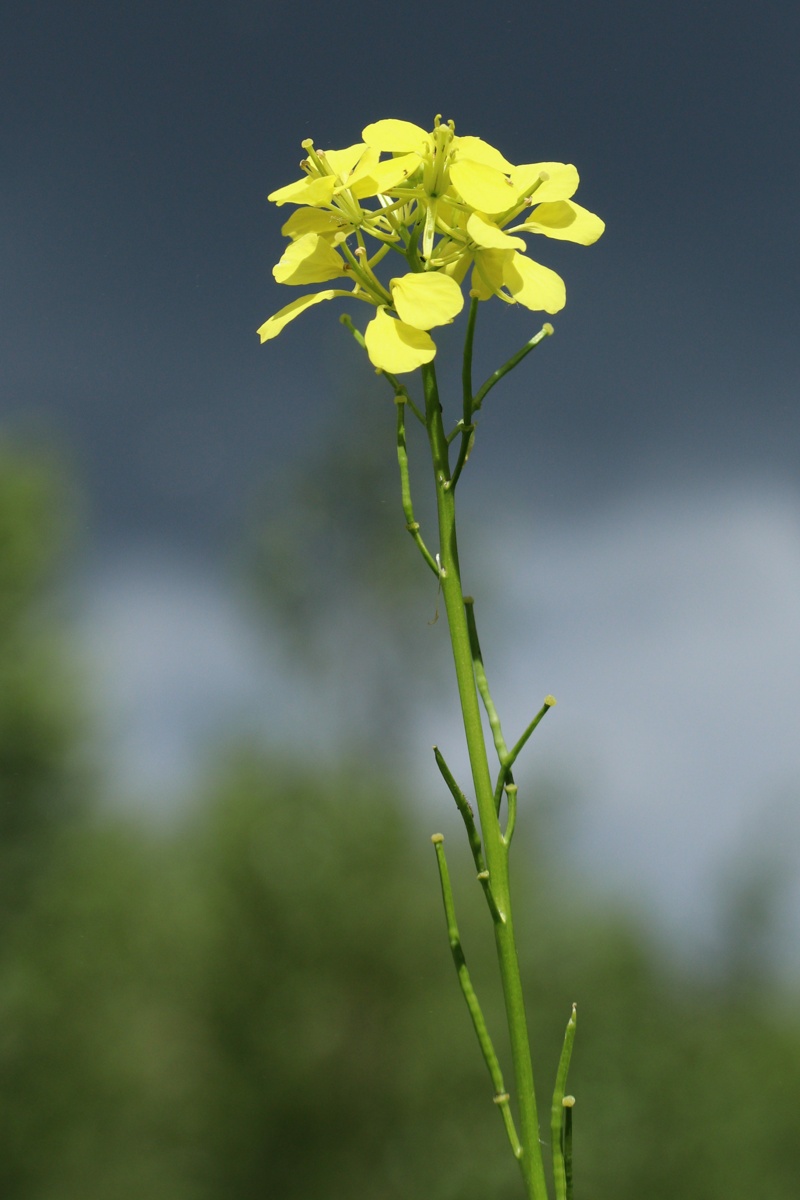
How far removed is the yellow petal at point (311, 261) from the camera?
2.04ft

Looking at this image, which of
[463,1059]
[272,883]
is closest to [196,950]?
[272,883]

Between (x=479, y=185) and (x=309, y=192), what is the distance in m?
0.11

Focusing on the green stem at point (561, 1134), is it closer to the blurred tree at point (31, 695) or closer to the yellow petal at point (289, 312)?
the yellow petal at point (289, 312)

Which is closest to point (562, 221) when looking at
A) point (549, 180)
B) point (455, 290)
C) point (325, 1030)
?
point (549, 180)

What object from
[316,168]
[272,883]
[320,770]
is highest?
[320,770]

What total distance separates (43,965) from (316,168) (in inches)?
219

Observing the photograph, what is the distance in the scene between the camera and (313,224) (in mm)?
632

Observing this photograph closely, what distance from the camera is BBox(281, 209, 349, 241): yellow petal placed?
0.62 meters

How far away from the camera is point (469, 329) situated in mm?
611

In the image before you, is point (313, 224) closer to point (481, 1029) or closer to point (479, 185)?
point (479, 185)

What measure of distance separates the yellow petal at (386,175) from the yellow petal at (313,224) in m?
0.03

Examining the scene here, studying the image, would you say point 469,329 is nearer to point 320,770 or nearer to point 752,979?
point 320,770

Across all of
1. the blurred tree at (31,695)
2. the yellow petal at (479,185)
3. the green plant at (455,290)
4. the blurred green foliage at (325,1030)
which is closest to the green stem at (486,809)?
the green plant at (455,290)

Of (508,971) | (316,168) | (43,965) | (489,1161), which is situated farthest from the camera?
(43,965)
